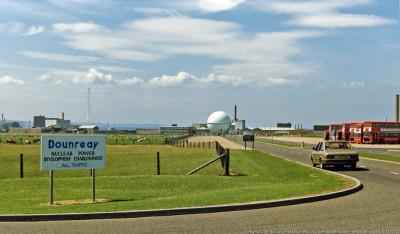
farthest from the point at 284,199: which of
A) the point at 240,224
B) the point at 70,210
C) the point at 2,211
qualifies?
the point at 2,211

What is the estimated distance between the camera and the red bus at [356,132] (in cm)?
7681

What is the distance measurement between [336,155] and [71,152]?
50.2ft

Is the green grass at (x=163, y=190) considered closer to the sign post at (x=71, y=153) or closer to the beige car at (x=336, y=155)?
the sign post at (x=71, y=153)

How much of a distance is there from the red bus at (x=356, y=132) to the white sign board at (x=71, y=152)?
68833 mm

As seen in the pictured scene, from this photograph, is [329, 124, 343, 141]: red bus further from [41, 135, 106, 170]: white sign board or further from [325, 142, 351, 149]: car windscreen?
[41, 135, 106, 170]: white sign board

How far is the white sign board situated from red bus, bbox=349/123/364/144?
68.8m

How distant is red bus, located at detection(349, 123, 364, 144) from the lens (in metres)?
76.8

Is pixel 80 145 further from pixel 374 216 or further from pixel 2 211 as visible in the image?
pixel 374 216

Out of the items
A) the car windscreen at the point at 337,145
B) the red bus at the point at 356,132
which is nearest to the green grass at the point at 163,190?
the car windscreen at the point at 337,145

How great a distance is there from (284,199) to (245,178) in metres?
7.85

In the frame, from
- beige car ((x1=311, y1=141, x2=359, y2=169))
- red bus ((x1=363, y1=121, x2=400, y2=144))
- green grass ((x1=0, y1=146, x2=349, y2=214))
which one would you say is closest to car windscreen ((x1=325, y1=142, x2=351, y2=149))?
beige car ((x1=311, y1=141, x2=359, y2=169))

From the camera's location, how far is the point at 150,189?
55.3 ft

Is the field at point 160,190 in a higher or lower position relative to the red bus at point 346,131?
lower

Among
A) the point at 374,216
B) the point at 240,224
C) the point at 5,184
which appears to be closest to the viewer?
the point at 240,224
